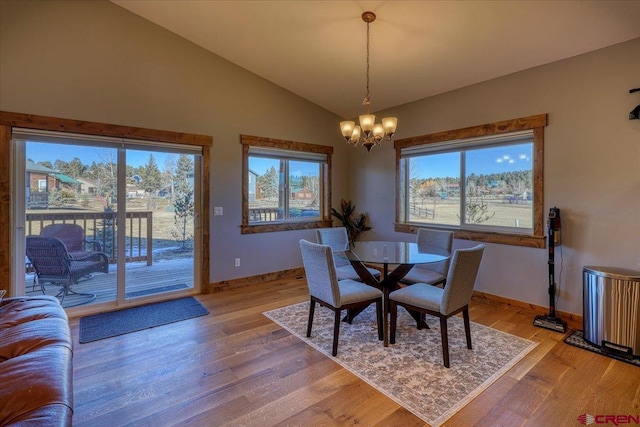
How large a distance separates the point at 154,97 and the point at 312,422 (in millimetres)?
3818

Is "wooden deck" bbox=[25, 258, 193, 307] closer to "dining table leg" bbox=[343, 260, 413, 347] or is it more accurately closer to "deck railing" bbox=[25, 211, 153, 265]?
"deck railing" bbox=[25, 211, 153, 265]

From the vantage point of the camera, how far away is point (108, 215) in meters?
3.61

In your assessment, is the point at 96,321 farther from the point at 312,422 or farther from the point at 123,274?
the point at 312,422

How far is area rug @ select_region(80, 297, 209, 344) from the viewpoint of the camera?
302 cm

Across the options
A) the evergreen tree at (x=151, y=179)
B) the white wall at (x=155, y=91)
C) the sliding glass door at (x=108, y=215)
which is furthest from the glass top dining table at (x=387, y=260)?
the evergreen tree at (x=151, y=179)

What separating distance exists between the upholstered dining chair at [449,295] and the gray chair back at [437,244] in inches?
27.5

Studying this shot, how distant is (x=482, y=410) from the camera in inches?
76.5

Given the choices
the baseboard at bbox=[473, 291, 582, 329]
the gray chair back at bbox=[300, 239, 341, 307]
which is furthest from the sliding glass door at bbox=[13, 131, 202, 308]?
the baseboard at bbox=[473, 291, 582, 329]

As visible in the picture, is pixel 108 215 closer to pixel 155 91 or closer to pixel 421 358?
pixel 155 91

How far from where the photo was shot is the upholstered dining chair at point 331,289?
2582 mm

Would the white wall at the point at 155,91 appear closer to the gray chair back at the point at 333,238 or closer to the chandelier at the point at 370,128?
the gray chair back at the point at 333,238

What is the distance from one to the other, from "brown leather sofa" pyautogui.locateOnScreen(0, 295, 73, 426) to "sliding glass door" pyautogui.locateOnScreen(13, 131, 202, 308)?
4.85ft

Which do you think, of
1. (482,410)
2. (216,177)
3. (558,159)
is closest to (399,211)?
(558,159)

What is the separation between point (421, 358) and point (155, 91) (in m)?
4.09
